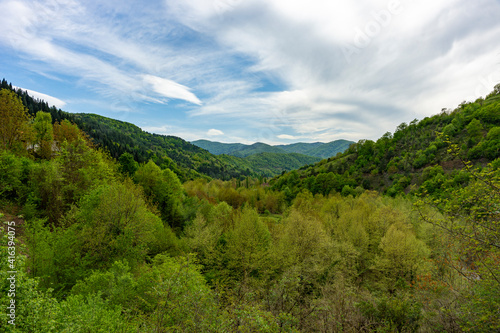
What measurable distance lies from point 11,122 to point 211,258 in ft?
125

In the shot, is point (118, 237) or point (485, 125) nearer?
point (118, 237)

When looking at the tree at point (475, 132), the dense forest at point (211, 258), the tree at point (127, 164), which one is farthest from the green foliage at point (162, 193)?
the tree at point (475, 132)

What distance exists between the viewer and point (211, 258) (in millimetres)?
28734

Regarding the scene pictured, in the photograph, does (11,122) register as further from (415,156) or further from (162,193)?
(415,156)

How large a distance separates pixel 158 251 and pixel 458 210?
1204 inches

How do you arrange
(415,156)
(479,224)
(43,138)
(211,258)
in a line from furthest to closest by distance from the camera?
(415,156) → (43,138) → (211,258) → (479,224)

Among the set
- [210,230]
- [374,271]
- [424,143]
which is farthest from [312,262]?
[424,143]

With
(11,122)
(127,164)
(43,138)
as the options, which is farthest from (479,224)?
(43,138)

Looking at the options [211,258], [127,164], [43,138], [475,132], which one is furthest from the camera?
[475,132]

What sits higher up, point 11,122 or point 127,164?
point 11,122

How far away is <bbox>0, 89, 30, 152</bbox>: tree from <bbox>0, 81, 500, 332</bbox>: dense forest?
0.17 metres

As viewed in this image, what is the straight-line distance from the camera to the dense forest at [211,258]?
9.78m

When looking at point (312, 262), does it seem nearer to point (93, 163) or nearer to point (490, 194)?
point (490, 194)

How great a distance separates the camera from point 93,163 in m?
31.5
